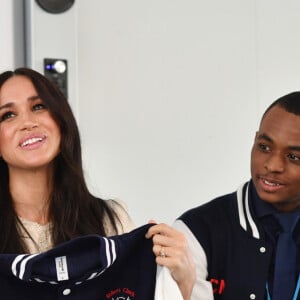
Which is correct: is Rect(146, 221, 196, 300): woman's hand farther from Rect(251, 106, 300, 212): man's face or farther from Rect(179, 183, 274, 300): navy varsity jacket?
Rect(251, 106, 300, 212): man's face

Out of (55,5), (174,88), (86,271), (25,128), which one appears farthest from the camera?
(174,88)

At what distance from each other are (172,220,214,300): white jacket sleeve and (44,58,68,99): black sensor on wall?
78cm

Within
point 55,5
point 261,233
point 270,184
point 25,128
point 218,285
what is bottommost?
point 218,285

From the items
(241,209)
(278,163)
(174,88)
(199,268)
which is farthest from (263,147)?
(174,88)

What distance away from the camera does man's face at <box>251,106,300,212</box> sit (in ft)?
5.82

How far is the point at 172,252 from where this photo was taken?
59.7 inches

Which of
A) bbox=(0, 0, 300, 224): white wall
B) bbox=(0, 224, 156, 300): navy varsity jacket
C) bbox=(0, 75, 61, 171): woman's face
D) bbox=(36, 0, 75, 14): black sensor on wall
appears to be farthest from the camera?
bbox=(0, 0, 300, 224): white wall

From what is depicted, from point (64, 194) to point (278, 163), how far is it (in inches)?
21.6

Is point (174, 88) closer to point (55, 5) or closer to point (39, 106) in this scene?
point (55, 5)

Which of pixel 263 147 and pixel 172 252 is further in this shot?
pixel 263 147

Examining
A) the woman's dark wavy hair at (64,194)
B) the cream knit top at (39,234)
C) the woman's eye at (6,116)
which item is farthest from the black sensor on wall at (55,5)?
the cream knit top at (39,234)

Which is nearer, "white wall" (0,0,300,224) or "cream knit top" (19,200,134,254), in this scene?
"cream knit top" (19,200,134,254)

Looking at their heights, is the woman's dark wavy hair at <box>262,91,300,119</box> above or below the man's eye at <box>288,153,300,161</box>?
above

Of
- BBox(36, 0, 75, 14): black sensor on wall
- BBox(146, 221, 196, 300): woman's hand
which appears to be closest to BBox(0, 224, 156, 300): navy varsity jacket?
BBox(146, 221, 196, 300): woman's hand
